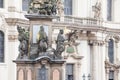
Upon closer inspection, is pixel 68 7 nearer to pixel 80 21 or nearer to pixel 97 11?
pixel 80 21

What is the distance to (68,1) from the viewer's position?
49.9 m

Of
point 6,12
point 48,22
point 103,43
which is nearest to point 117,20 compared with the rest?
point 103,43

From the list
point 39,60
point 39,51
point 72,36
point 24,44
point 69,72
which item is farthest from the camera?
point 69,72

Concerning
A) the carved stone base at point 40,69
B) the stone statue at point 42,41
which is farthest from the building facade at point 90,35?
the carved stone base at point 40,69

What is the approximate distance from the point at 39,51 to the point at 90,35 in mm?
24881

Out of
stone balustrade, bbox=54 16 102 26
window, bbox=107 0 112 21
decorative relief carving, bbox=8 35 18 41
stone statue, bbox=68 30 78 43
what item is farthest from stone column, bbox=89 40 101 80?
decorative relief carving, bbox=8 35 18 41

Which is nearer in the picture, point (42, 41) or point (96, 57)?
point (42, 41)

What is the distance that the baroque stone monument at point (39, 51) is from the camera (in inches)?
990

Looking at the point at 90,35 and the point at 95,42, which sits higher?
the point at 90,35

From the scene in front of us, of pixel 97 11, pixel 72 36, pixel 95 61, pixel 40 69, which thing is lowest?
pixel 95 61

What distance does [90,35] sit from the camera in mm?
49969

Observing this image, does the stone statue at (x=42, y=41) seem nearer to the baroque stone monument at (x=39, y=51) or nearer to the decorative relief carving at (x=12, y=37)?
the baroque stone monument at (x=39, y=51)

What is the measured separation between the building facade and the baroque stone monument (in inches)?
717

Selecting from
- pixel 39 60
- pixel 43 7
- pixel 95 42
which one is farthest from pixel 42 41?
pixel 95 42
